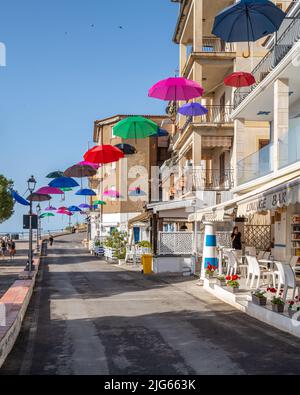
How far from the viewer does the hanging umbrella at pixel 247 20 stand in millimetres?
16859

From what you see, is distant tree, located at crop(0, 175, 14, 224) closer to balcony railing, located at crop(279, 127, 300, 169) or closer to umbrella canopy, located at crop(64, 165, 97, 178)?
umbrella canopy, located at crop(64, 165, 97, 178)

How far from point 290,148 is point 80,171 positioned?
17.8 m

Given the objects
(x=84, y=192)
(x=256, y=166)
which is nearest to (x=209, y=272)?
(x=256, y=166)

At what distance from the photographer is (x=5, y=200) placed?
48125 mm

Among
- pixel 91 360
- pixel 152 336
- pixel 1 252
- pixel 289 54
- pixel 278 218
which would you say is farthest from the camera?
pixel 1 252

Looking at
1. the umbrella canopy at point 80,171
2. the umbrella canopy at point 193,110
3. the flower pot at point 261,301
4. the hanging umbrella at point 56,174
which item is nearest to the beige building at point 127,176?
the hanging umbrella at point 56,174

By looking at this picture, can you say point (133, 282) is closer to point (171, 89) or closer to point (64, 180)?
point (171, 89)

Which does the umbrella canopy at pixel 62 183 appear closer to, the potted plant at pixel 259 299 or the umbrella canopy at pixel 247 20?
the umbrella canopy at pixel 247 20

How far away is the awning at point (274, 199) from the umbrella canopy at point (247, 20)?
543 centimetres

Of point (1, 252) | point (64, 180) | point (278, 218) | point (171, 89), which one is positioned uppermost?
point (171, 89)

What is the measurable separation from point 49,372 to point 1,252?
121ft

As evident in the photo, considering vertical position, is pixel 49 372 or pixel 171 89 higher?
pixel 171 89
